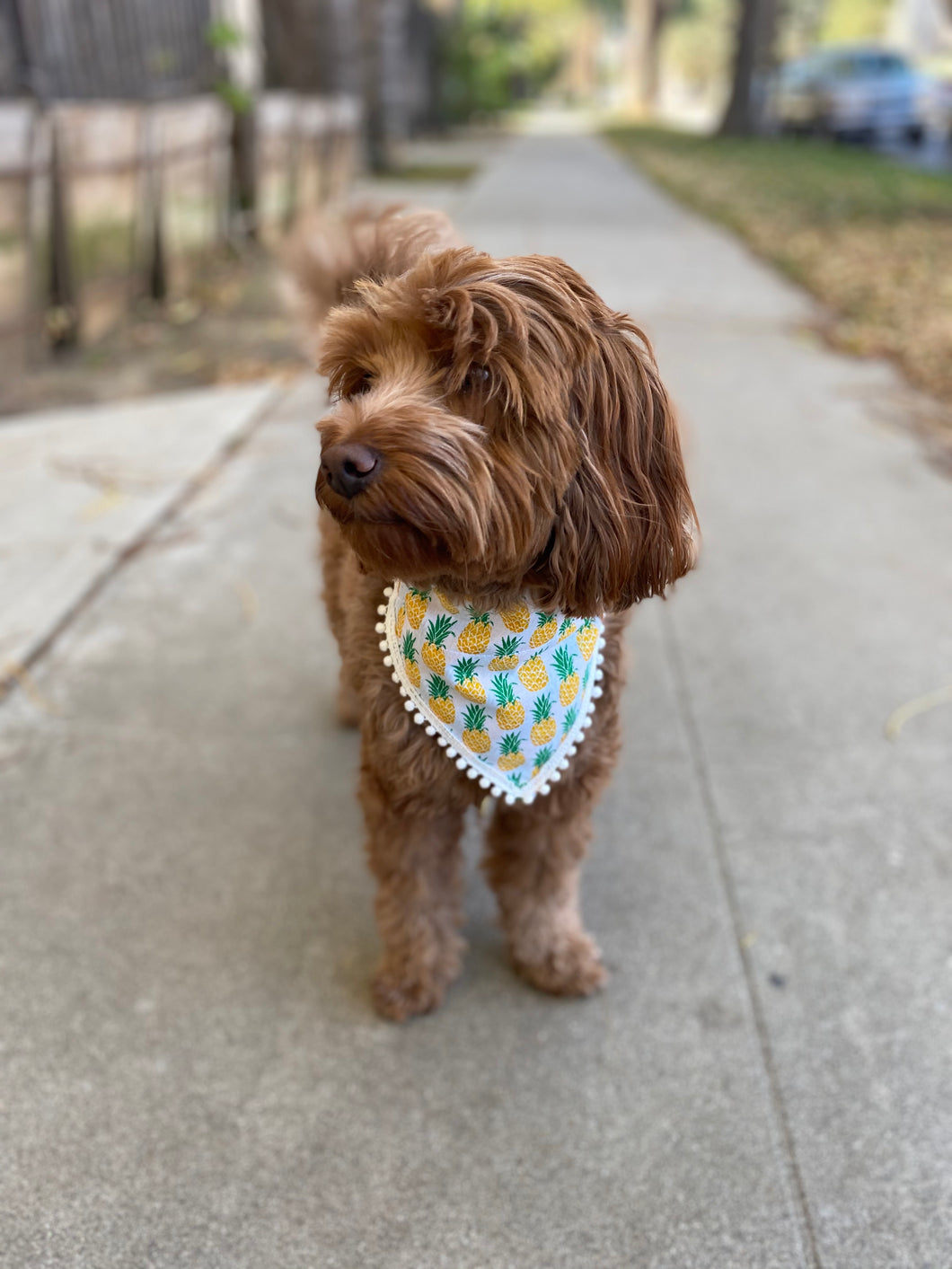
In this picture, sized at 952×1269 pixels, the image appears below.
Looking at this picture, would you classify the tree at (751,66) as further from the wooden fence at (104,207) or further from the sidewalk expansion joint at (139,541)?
the sidewalk expansion joint at (139,541)

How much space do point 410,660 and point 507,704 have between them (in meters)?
0.22

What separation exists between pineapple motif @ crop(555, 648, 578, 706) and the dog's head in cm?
22

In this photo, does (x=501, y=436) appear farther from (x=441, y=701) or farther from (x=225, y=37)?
(x=225, y=37)

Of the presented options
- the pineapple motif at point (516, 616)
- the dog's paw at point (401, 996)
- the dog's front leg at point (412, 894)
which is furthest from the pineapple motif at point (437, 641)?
the dog's paw at point (401, 996)

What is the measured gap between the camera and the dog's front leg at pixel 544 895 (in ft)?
7.57

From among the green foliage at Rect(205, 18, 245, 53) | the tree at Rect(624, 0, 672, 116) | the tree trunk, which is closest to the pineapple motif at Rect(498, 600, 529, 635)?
the green foliage at Rect(205, 18, 245, 53)

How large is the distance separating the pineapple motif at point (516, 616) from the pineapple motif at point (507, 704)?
0.36 feet

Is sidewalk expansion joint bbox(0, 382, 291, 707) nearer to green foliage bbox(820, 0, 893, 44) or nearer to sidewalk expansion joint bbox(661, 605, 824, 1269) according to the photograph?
sidewalk expansion joint bbox(661, 605, 824, 1269)

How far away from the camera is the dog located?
160 centimetres

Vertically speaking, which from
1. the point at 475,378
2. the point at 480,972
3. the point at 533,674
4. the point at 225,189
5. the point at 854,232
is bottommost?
the point at 480,972

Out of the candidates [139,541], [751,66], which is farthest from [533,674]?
[751,66]

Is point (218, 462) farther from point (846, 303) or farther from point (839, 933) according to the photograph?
point (846, 303)

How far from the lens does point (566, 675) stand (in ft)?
6.66

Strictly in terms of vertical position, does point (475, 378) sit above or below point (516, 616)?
above
